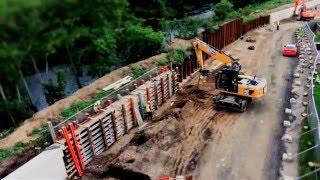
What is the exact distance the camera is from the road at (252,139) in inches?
847

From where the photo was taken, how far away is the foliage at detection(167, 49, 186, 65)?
33.3m

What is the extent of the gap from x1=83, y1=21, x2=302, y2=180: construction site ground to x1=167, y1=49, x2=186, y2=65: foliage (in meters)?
2.11

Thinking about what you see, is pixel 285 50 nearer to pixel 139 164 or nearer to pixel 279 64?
pixel 279 64

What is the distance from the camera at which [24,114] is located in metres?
33.2

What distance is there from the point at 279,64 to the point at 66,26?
19.9 m

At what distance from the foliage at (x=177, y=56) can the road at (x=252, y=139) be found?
608 cm

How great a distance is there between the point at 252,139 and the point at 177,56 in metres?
11.8

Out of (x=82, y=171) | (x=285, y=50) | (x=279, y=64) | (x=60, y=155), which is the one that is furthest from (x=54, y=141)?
(x=285, y=50)

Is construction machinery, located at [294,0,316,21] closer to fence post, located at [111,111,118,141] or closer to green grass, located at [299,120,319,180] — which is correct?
green grass, located at [299,120,319,180]

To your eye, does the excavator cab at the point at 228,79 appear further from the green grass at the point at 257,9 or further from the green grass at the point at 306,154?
the green grass at the point at 257,9

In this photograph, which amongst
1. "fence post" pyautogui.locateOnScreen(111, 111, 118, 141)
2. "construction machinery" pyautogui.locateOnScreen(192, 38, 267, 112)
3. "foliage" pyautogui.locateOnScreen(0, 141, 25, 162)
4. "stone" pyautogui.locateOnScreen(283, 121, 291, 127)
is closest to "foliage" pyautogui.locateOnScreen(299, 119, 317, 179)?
"stone" pyautogui.locateOnScreen(283, 121, 291, 127)

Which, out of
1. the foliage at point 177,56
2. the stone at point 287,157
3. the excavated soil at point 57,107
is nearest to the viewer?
the stone at point 287,157

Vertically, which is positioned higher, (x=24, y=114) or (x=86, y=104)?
(x=86, y=104)

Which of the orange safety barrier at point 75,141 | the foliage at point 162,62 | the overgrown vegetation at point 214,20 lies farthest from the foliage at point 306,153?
the overgrown vegetation at point 214,20
